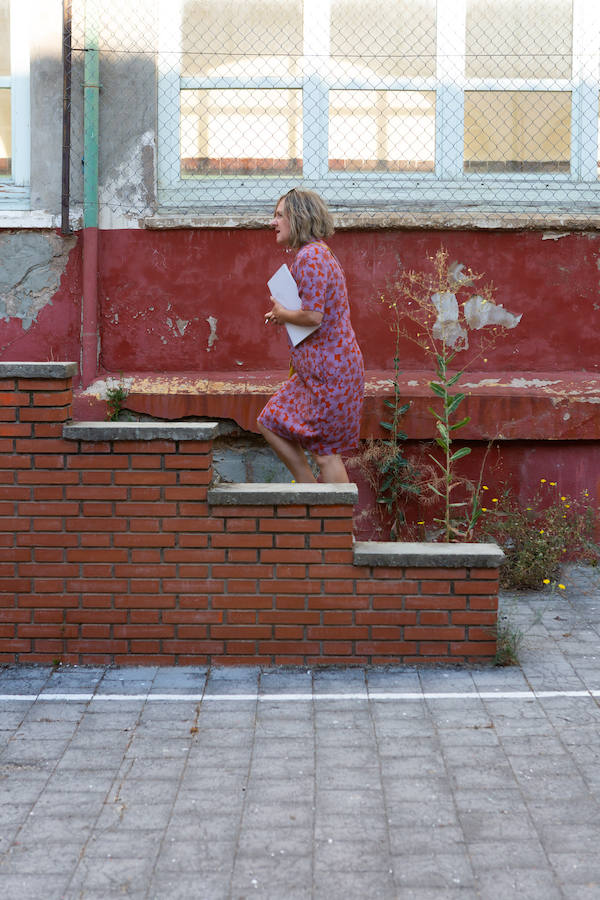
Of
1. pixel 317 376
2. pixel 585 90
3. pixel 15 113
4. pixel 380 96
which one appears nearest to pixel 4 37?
pixel 15 113

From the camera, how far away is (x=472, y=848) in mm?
3383

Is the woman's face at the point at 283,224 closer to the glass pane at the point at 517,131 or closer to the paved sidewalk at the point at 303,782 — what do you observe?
the glass pane at the point at 517,131

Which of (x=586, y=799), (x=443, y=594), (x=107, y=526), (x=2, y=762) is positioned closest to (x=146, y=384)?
(x=107, y=526)

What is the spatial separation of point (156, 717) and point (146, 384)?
2.99 m

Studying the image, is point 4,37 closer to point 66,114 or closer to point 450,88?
point 66,114

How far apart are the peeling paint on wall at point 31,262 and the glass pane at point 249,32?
1.58 m

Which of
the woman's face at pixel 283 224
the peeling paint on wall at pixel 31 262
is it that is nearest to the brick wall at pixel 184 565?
the woman's face at pixel 283 224

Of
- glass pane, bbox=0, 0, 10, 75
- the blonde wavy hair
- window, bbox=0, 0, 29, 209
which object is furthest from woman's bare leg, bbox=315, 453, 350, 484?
glass pane, bbox=0, 0, 10, 75

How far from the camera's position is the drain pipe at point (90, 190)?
7.12 metres

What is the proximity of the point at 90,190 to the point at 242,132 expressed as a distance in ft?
3.55

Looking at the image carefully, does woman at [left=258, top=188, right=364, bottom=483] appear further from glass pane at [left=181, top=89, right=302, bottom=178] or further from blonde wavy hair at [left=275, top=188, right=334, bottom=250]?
glass pane at [left=181, top=89, right=302, bottom=178]

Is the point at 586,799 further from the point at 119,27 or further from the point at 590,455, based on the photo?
the point at 119,27

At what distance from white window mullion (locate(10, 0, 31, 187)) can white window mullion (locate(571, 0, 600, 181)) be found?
11.8 ft

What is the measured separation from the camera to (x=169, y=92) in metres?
7.28
